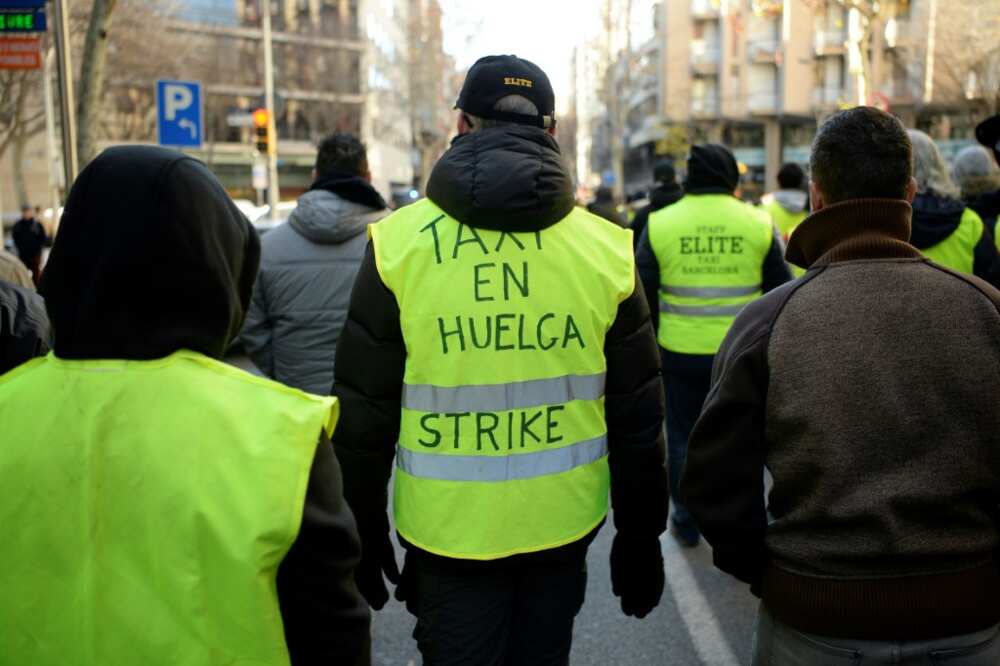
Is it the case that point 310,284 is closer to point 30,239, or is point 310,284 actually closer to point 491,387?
point 491,387

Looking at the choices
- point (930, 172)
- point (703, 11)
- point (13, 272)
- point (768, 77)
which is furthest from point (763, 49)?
point (13, 272)

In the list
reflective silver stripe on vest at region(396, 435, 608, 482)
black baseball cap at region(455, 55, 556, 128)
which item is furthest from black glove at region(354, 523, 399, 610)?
black baseball cap at region(455, 55, 556, 128)

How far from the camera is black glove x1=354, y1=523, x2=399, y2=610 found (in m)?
2.67

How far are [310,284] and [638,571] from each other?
2.42 metres

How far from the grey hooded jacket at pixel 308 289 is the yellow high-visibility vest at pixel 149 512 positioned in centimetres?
298

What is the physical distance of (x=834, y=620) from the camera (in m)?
2.11

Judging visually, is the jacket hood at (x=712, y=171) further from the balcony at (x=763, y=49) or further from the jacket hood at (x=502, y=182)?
the balcony at (x=763, y=49)

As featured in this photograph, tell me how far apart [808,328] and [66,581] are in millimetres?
1562

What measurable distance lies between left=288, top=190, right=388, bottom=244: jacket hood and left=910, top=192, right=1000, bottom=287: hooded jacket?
256 cm

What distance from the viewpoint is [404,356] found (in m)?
2.58

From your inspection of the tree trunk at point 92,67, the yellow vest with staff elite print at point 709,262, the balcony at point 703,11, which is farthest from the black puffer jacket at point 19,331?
the balcony at point 703,11

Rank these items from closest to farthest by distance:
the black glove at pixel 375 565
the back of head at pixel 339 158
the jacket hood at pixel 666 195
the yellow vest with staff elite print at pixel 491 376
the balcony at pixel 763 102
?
1. the yellow vest with staff elite print at pixel 491 376
2. the black glove at pixel 375 565
3. the back of head at pixel 339 158
4. the jacket hood at pixel 666 195
5. the balcony at pixel 763 102

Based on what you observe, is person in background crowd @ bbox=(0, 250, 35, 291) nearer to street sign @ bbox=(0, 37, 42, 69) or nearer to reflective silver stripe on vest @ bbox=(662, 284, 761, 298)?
reflective silver stripe on vest @ bbox=(662, 284, 761, 298)

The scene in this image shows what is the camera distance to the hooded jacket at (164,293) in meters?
1.64
